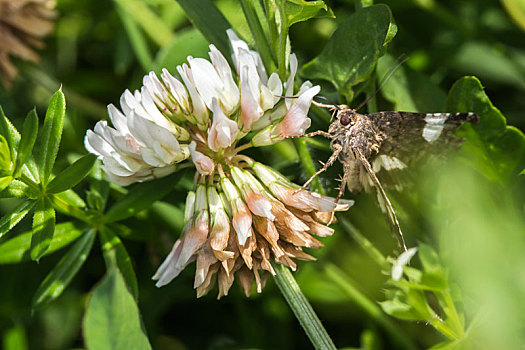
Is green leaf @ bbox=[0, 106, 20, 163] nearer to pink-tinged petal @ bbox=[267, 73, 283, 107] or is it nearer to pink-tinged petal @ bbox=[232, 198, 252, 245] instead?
pink-tinged petal @ bbox=[232, 198, 252, 245]

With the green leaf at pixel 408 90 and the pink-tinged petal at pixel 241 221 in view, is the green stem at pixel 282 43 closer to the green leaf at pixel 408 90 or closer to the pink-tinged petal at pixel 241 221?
the pink-tinged petal at pixel 241 221

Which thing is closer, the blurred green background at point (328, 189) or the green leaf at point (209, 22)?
the blurred green background at point (328, 189)

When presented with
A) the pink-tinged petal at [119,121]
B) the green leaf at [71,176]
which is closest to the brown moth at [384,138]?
the pink-tinged petal at [119,121]

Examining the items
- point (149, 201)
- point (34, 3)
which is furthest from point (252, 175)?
point (34, 3)

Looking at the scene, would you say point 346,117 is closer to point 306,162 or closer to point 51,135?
point 306,162

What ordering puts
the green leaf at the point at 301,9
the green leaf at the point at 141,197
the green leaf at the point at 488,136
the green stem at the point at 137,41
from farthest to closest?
the green stem at the point at 137,41 → the green leaf at the point at 141,197 → the green leaf at the point at 488,136 → the green leaf at the point at 301,9

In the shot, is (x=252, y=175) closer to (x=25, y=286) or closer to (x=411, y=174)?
(x=411, y=174)

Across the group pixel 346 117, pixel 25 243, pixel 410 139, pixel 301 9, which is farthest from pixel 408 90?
pixel 25 243
